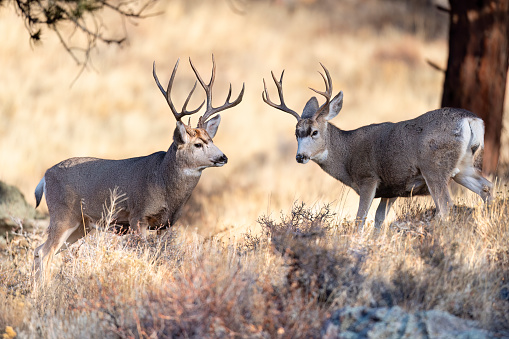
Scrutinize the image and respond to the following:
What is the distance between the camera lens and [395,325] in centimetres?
473

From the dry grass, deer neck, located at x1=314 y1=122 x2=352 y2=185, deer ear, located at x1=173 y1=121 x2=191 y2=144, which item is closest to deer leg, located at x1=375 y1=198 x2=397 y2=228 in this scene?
deer neck, located at x1=314 y1=122 x2=352 y2=185

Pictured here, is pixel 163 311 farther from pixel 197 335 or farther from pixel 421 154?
pixel 421 154

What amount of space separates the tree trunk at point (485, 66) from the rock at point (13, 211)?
20.9 feet

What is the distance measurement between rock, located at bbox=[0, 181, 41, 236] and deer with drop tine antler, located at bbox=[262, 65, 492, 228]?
414 centimetres

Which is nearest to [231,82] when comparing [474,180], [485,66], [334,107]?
[485,66]

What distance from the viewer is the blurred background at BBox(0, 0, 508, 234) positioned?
15609 mm


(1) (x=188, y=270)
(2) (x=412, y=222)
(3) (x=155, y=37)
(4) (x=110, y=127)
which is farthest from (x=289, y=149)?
(1) (x=188, y=270)

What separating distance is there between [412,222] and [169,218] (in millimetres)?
2571

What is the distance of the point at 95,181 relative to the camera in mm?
8391

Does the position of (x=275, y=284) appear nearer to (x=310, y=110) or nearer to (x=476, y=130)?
(x=476, y=130)

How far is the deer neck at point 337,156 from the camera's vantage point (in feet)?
29.2

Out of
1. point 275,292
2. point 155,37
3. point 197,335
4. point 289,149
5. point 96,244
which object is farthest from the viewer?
point 155,37

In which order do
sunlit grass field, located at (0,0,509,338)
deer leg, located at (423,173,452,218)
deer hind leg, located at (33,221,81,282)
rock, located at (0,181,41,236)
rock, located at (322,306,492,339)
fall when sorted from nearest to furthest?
rock, located at (322,306,492,339)
sunlit grass field, located at (0,0,509,338)
deer leg, located at (423,173,452,218)
deer hind leg, located at (33,221,81,282)
rock, located at (0,181,41,236)

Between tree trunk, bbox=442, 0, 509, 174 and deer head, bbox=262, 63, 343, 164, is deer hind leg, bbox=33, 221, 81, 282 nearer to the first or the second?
deer head, bbox=262, 63, 343, 164
